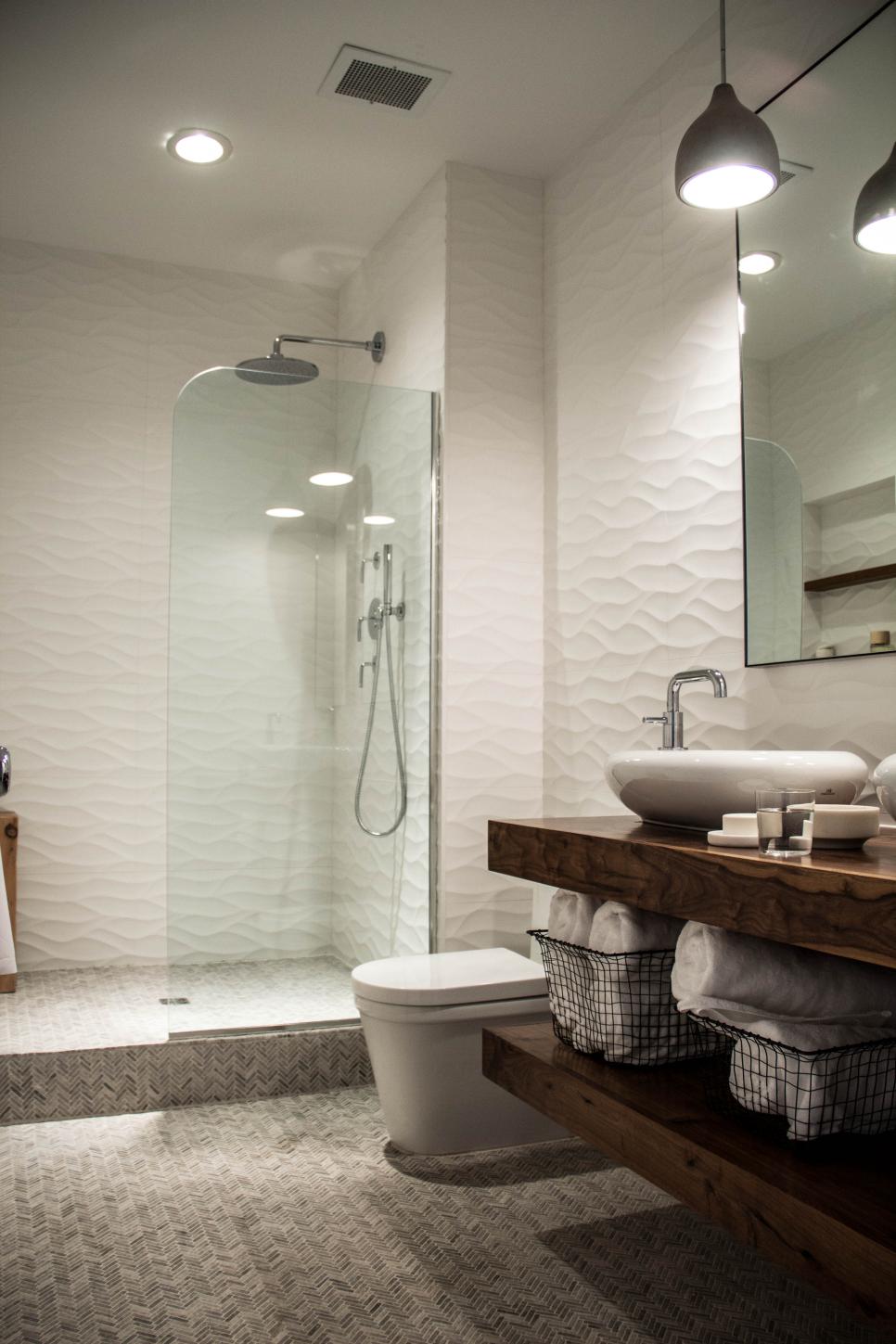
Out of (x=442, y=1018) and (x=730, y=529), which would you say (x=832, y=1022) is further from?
(x=730, y=529)

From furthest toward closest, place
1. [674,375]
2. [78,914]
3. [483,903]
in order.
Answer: [78,914] → [483,903] → [674,375]

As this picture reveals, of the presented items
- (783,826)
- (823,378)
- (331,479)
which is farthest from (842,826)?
(331,479)

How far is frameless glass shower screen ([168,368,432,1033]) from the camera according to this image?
2.89m

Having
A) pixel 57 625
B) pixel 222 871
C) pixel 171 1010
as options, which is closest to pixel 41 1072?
pixel 171 1010

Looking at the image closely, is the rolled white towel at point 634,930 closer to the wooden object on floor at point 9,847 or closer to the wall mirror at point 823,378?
the wall mirror at point 823,378

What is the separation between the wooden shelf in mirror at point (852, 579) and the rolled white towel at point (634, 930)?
702mm

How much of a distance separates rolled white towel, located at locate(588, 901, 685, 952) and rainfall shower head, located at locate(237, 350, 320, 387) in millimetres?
1799

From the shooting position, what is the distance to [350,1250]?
1.97m

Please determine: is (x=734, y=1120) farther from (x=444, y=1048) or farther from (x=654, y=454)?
(x=654, y=454)

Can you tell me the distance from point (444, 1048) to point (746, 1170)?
1035 mm

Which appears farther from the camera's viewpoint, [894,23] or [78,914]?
[78,914]

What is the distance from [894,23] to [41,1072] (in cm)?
292

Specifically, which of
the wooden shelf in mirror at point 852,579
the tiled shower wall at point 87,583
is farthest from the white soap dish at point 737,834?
the tiled shower wall at point 87,583

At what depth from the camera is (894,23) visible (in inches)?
76.3
